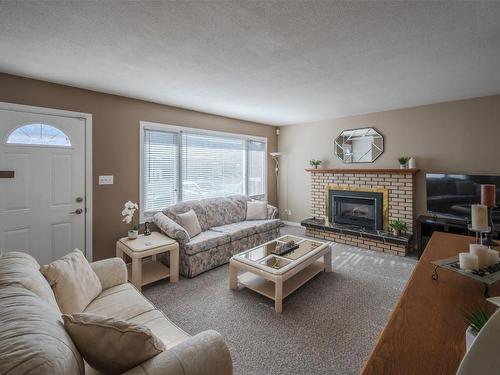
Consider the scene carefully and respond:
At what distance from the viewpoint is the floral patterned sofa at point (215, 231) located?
316cm

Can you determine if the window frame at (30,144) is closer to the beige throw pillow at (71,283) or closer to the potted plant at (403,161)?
the beige throw pillow at (71,283)

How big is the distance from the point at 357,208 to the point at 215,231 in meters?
2.81

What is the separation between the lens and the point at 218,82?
2930 mm

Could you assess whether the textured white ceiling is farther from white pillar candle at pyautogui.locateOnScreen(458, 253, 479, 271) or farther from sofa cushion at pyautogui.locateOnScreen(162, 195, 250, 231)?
sofa cushion at pyautogui.locateOnScreen(162, 195, 250, 231)

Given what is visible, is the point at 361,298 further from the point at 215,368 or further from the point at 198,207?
the point at 198,207

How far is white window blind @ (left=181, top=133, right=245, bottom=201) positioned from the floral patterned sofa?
324 mm

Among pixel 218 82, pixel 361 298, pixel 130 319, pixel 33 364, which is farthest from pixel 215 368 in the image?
pixel 218 82

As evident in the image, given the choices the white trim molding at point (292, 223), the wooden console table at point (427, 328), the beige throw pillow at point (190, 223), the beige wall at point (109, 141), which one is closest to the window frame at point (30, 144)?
the beige wall at point (109, 141)

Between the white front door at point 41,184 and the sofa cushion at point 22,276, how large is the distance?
5.44 ft

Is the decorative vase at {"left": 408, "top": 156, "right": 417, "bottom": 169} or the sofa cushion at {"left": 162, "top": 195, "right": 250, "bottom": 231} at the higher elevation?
the decorative vase at {"left": 408, "top": 156, "right": 417, "bottom": 169}

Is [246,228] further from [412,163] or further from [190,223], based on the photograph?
[412,163]

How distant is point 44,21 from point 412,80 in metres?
3.64

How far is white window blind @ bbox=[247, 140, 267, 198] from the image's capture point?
5.48 m

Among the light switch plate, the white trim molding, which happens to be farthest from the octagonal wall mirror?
the light switch plate
